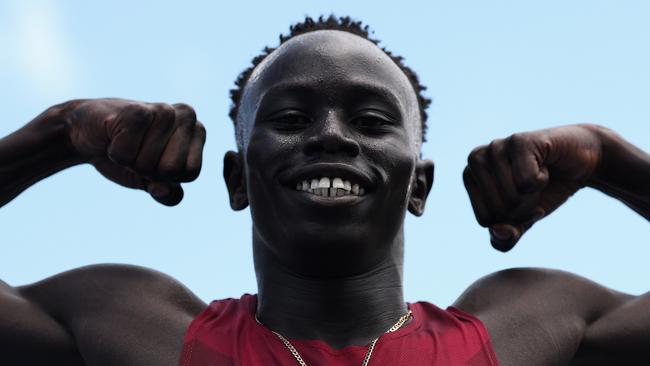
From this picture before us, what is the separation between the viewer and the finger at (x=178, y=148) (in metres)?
4.18

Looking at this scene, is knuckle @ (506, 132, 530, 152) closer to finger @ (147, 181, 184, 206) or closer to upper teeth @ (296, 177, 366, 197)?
upper teeth @ (296, 177, 366, 197)

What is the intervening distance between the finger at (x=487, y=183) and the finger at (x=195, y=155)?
109cm

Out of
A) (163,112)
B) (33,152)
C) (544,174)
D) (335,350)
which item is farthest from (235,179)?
(544,174)

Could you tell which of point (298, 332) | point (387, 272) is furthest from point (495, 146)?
point (298, 332)

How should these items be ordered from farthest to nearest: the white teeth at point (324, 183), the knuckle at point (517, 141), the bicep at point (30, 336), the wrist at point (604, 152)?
the wrist at point (604, 152) → the knuckle at point (517, 141) → the bicep at point (30, 336) → the white teeth at point (324, 183)

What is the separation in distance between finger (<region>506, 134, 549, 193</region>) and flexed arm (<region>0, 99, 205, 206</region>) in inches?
47.8

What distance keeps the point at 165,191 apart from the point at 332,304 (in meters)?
0.77

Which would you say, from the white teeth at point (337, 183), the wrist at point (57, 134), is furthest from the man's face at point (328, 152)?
the wrist at point (57, 134)

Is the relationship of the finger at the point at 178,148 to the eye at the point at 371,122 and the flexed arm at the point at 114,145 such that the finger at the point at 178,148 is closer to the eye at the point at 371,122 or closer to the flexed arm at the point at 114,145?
the flexed arm at the point at 114,145

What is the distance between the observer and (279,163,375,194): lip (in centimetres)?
399

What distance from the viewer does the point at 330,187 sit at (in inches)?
157

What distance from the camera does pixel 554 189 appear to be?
452 centimetres

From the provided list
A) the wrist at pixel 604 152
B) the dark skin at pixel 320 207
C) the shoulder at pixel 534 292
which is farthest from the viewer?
the wrist at pixel 604 152

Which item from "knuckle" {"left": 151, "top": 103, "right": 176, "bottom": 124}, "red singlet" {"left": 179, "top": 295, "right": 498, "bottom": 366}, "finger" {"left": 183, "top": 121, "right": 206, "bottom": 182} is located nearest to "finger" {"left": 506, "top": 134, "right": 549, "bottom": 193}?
"red singlet" {"left": 179, "top": 295, "right": 498, "bottom": 366}
